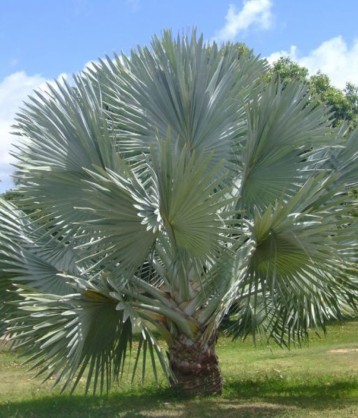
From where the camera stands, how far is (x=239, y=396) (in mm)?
9984

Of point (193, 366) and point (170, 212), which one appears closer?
point (170, 212)

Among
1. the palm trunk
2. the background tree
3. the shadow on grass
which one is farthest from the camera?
the background tree

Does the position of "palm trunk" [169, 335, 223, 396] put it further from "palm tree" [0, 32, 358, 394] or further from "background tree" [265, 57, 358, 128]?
"background tree" [265, 57, 358, 128]

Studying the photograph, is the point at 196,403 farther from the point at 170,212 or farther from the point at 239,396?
the point at 170,212

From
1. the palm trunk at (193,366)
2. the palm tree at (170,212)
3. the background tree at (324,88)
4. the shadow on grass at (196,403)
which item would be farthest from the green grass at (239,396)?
the background tree at (324,88)

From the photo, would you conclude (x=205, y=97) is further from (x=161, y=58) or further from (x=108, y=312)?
(x=108, y=312)

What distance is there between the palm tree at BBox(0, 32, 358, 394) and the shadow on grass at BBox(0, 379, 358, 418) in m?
0.42

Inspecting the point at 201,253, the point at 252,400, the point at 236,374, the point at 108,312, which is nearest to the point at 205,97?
the point at 201,253

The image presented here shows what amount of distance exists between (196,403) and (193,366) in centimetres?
42

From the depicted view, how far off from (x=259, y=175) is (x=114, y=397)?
3.65 metres

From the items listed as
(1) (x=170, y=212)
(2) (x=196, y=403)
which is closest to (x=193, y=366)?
(2) (x=196, y=403)

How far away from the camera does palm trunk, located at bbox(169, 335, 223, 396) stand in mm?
9188

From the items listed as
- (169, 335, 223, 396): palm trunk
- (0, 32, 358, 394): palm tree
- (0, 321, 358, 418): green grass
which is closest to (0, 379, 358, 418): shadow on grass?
(0, 321, 358, 418): green grass

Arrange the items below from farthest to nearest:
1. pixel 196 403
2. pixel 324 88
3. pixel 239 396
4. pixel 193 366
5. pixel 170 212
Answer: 1. pixel 324 88
2. pixel 239 396
3. pixel 193 366
4. pixel 196 403
5. pixel 170 212
